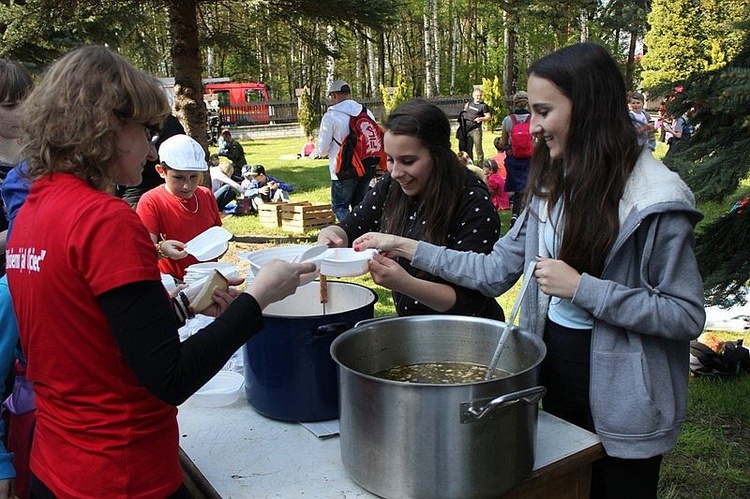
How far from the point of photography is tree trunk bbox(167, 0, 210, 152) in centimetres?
677

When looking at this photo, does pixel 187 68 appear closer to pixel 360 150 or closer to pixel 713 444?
pixel 360 150

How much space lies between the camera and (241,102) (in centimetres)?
2944

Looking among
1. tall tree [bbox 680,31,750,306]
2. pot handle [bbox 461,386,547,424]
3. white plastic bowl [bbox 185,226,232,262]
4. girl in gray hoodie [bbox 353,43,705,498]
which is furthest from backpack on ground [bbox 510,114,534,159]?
pot handle [bbox 461,386,547,424]

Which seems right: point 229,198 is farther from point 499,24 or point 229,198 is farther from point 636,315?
point 499,24

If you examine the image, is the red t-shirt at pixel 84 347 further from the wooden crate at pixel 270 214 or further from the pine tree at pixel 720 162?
the wooden crate at pixel 270 214

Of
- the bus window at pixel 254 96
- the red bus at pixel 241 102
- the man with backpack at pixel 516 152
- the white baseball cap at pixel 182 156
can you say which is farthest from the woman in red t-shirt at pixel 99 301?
the bus window at pixel 254 96

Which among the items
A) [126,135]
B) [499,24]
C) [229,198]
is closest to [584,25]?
[499,24]

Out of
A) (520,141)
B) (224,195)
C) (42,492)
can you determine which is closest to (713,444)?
(42,492)

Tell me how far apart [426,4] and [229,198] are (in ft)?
85.2

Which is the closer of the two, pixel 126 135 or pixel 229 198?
pixel 126 135

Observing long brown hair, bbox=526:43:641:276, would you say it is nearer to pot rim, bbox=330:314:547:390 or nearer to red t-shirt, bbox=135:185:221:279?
pot rim, bbox=330:314:547:390

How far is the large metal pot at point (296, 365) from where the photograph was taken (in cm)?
155

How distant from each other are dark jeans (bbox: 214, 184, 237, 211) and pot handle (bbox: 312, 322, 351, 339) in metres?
6.75

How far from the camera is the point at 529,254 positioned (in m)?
1.73
